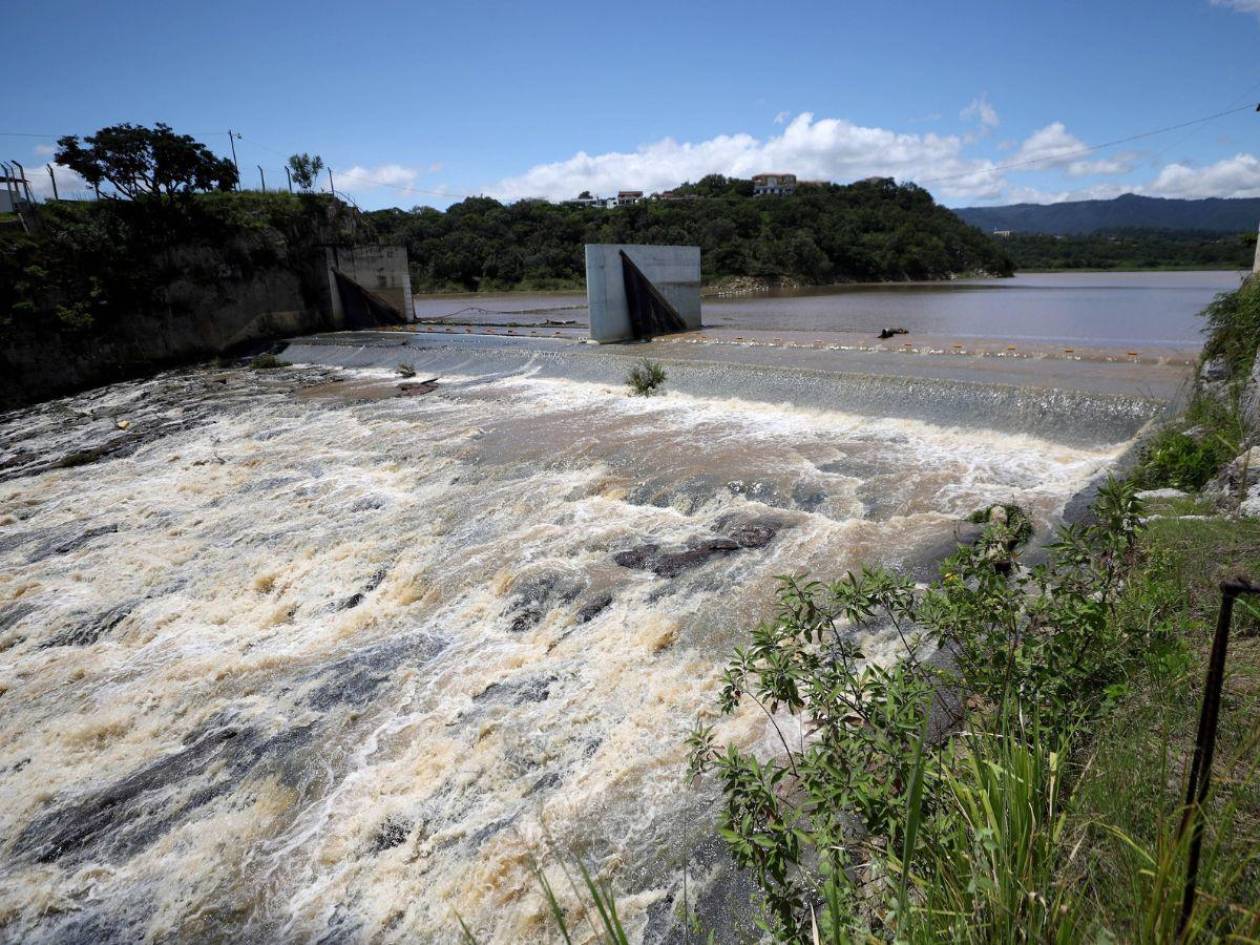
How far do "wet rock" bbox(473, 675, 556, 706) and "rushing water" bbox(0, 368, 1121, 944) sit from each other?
0.08 ft

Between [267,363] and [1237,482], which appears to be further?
[267,363]

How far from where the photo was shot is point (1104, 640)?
2484 mm

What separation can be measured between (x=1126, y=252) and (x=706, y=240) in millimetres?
49199

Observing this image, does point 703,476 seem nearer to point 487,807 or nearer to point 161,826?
point 487,807

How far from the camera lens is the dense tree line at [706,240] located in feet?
152

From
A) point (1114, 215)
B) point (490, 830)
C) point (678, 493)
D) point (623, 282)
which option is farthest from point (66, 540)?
point (1114, 215)

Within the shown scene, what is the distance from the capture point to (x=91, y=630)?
5.98m

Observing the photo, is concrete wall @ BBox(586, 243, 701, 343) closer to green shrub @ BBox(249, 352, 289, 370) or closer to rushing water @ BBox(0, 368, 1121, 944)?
rushing water @ BBox(0, 368, 1121, 944)

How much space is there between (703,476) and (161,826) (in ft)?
17.0

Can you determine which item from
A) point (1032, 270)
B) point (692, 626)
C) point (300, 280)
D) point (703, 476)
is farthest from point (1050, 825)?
point (1032, 270)

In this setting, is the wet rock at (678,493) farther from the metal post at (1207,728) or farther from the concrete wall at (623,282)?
the concrete wall at (623,282)

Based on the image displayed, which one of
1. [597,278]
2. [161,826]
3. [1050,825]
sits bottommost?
[161,826]

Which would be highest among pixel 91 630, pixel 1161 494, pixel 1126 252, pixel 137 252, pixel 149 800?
pixel 137 252

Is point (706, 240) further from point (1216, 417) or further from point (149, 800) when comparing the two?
point (149, 800)
